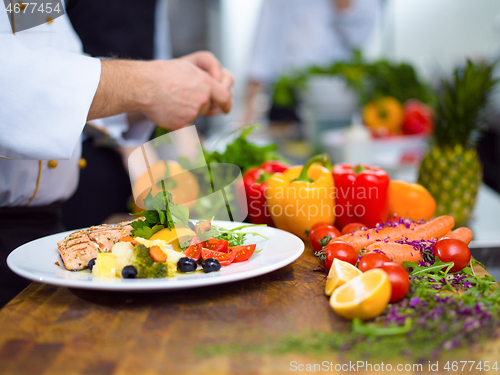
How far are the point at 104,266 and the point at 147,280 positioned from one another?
103 millimetres

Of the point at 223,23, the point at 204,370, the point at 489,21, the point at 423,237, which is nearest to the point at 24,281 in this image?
the point at 204,370

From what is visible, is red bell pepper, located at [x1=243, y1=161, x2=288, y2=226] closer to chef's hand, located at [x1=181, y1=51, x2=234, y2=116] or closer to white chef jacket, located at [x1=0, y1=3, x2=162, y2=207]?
chef's hand, located at [x1=181, y1=51, x2=234, y2=116]

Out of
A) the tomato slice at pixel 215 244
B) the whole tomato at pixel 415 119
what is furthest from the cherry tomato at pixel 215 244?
the whole tomato at pixel 415 119

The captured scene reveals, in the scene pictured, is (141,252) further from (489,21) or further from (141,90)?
(489,21)

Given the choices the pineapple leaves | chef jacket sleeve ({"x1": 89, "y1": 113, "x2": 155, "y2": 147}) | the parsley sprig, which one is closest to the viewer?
the parsley sprig

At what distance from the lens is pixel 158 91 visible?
1112 millimetres

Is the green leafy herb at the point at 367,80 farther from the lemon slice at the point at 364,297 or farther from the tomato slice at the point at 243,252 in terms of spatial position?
the lemon slice at the point at 364,297

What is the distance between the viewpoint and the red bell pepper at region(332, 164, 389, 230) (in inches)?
43.6

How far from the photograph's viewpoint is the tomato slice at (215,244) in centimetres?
81

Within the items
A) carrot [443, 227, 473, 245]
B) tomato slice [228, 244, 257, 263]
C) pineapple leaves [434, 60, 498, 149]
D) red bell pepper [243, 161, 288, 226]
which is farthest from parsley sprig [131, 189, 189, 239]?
pineapple leaves [434, 60, 498, 149]

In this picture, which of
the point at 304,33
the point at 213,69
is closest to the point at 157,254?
the point at 213,69

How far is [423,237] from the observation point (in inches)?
36.0

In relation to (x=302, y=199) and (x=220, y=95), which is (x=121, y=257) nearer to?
(x=302, y=199)

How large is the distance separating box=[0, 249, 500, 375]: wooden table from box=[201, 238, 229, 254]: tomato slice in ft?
0.30
